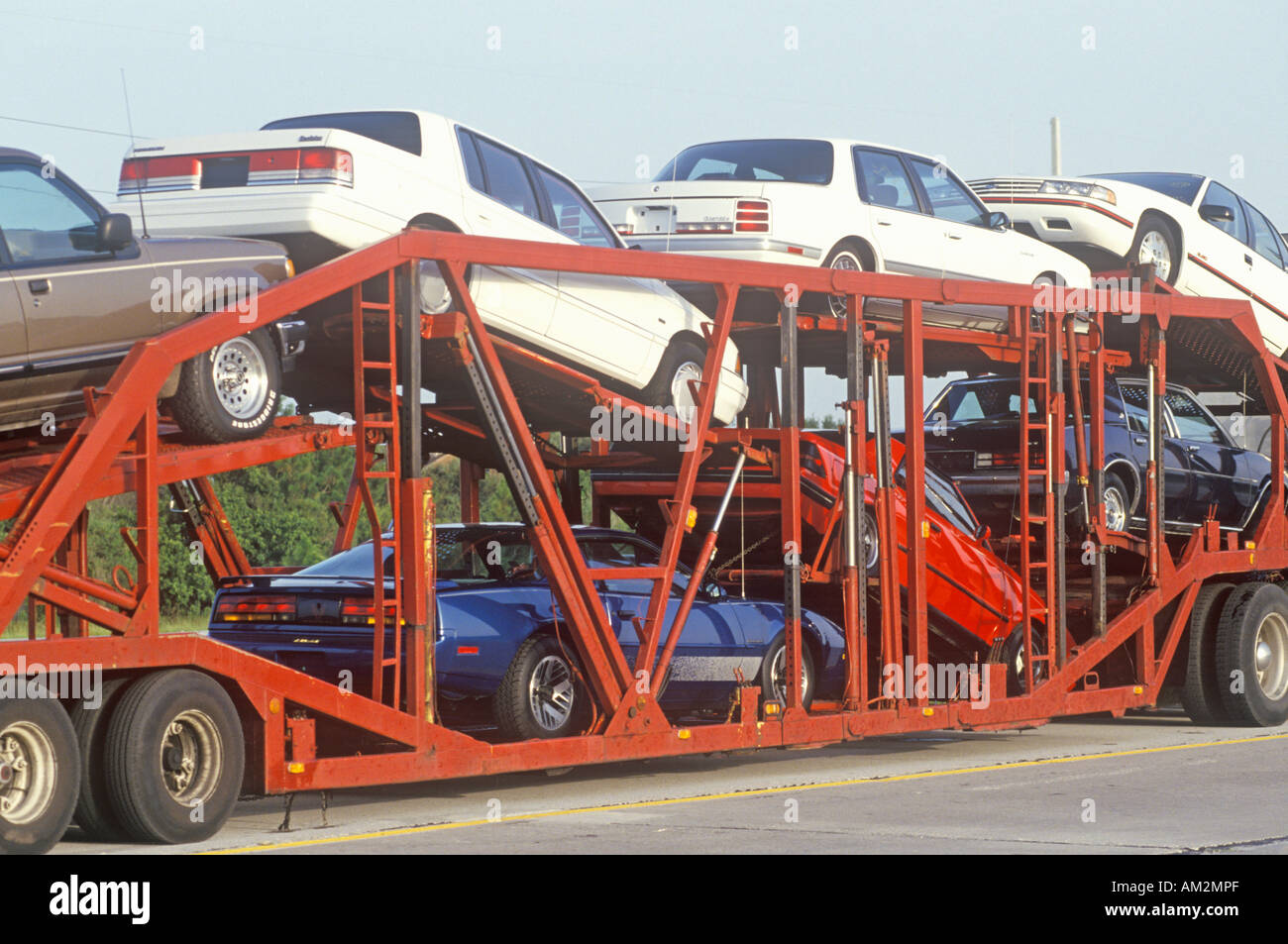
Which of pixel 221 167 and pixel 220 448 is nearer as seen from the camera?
pixel 220 448

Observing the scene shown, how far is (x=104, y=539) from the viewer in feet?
52.4

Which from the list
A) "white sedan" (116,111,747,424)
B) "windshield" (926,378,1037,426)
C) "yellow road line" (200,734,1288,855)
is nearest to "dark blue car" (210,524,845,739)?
"yellow road line" (200,734,1288,855)

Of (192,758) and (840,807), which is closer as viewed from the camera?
(192,758)

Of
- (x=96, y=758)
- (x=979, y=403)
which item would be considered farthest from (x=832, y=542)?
(x=96, y=758)

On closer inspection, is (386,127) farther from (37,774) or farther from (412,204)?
(37,774)

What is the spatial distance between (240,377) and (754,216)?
15.7 feet

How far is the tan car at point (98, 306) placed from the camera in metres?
8.42

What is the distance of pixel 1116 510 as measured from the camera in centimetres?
1402

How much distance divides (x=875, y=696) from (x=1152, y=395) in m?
3.77

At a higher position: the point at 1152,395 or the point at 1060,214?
the point at 1060,214

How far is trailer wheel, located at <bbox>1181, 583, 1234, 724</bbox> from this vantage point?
48.3 ft

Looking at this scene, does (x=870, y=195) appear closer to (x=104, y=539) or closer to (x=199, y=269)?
(x=199, y=269)

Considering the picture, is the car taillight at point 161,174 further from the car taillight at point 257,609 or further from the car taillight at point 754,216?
the car taillight at point 754,216
